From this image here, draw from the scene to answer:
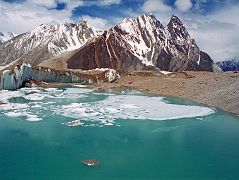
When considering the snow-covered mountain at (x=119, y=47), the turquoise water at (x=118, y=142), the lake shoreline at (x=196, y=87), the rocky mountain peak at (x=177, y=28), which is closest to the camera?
the turquoise water at (x=118, y=142)

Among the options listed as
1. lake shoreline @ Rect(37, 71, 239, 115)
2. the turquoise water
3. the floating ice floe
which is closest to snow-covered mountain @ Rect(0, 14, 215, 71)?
lake shoreline @ Rect(37, 71, 239, 115)

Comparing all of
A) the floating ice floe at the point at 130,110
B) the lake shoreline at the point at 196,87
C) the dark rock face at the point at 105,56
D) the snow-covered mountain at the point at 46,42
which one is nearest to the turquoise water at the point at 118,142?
the floating ice floe at the point at 130,110

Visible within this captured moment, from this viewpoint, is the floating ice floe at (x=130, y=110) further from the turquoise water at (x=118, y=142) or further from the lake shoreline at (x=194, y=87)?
the lake shoreline at (x=194, y=87)

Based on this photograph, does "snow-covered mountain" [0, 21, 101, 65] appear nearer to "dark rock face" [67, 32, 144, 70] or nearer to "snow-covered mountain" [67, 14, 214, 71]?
"snow-covered mountain" [67, 14, 214, 71]

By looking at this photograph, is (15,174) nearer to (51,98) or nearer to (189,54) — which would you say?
(51,98)

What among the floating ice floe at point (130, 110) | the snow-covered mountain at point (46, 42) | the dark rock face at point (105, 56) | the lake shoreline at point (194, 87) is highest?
the snow-covered mountain at point (46, 42)
